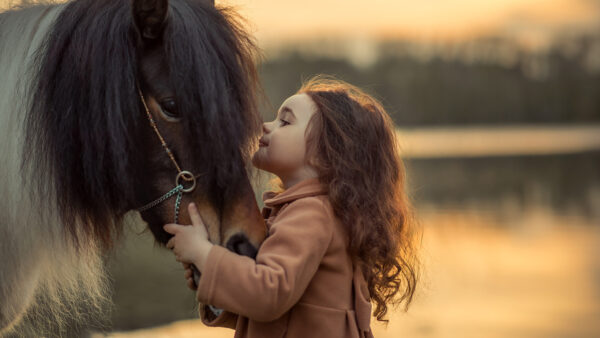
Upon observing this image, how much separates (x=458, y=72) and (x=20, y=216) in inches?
2354

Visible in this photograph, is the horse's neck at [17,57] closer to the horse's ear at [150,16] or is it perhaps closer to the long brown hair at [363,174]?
the horse's ear at [150,16]

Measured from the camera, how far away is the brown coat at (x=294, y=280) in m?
2.16

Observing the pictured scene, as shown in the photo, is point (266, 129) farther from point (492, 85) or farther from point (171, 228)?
point (492, 85)

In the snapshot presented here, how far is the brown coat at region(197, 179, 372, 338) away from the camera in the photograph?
7.08 feet

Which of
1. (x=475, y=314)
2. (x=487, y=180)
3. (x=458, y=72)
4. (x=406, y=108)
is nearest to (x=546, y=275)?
(x=475, y=314)

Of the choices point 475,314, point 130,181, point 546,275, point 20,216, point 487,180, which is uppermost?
point 130,181

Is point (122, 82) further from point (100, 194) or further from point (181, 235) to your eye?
point (181, 235)

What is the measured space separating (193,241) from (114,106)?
1.57ft

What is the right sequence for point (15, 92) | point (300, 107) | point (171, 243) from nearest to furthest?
point (171, 243), point (15, 92), point (300, 107)

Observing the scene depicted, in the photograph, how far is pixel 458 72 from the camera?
5991 centimetres

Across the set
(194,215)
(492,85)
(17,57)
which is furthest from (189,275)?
(492,85)

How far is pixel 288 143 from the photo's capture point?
246 cm

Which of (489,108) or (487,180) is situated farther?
(489,108)

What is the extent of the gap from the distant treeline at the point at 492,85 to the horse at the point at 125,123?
A: 53.7 m
